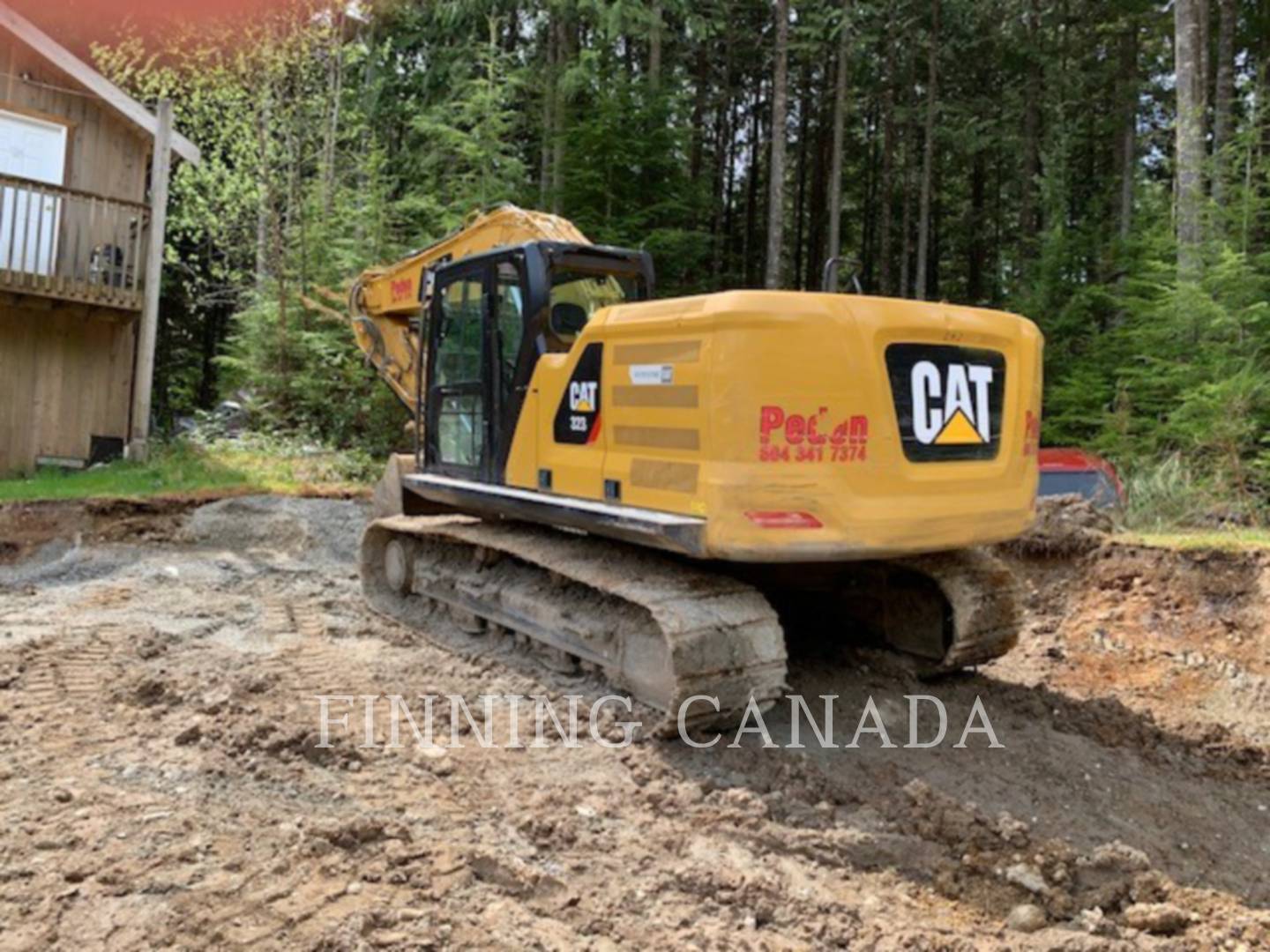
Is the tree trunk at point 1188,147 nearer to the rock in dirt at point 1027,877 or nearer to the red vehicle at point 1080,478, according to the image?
the red vehicle at point 1080,478

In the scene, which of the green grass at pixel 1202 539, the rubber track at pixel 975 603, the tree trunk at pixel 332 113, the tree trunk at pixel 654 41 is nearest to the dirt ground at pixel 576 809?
the rubber track at pixel 975 603

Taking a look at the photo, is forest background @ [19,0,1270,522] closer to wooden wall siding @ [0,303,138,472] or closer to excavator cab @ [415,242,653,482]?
wooden wall siding @ [0,303,138,472]

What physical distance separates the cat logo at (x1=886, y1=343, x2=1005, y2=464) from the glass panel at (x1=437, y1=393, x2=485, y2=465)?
8.83 feet

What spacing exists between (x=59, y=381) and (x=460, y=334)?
9107 millimetres

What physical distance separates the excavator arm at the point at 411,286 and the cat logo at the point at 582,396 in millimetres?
2128

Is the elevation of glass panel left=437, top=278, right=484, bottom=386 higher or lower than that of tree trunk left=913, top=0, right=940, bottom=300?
lower

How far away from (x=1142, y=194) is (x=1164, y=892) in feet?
70.3

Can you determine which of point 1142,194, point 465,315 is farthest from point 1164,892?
point 1142,194

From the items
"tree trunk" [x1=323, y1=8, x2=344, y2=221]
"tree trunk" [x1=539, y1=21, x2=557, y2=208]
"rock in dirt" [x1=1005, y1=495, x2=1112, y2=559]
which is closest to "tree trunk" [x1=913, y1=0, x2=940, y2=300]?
"tree trunk" [x1=539, y1=21, x2=557, y2=208]

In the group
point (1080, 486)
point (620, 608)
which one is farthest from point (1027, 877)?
point (1080, 486)

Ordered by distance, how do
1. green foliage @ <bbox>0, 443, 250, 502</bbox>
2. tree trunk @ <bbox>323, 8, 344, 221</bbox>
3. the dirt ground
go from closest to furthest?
the dirt ground, green foliage @ <bbox>0, 443, 250, 502</bbox>, tree trunk @ <bbox>323, 8, 344, 221</bbox>

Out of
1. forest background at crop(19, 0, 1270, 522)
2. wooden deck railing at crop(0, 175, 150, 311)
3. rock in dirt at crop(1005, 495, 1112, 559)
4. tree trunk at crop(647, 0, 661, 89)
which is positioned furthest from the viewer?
tree trunk at crop(647, 0, 661, 89)

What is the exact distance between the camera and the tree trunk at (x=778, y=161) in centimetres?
1734

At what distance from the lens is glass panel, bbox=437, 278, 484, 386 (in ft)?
20.5
